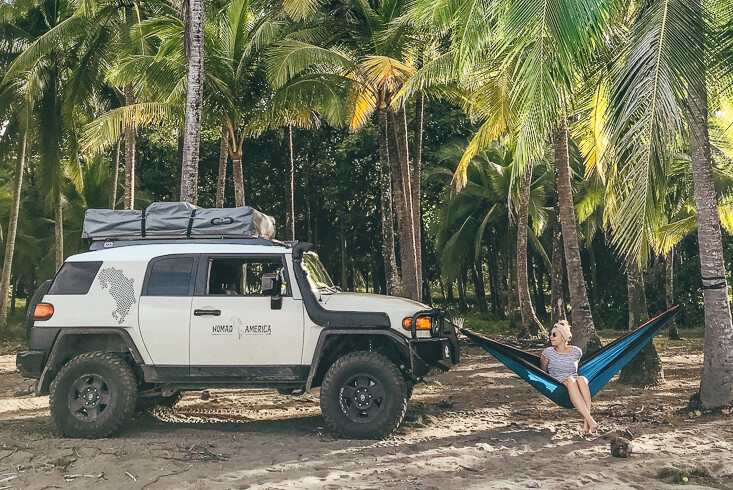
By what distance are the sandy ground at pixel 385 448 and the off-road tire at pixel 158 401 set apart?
0.13 meters

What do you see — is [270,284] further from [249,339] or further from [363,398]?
[363,398]

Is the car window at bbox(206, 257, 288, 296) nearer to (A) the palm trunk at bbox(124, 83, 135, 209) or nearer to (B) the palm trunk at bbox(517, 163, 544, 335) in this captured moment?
(A) the palm trunk at bbox(124, 83, 135, 209)

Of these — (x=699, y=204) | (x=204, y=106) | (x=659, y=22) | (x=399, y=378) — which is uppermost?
(x=204, y=106)

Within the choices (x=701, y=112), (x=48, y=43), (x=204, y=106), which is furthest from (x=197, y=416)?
(x=48, y=43)

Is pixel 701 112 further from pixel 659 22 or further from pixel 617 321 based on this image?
pixel 617 321

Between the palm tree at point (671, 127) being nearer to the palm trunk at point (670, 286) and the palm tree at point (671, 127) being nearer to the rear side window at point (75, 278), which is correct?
the rear side window at point (75, 278)

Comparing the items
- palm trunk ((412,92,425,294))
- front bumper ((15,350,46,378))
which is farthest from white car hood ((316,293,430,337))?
palm trunk ((412,92,425,294))

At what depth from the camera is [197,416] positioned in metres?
8.44

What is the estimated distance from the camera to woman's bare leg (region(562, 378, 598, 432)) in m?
7.12

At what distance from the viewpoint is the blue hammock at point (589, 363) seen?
23.7ft

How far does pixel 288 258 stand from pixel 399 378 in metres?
1.77

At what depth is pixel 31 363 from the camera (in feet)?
23.3

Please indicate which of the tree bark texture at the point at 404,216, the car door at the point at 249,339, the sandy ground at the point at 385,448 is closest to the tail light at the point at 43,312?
the sandy ground at the point at 385,448

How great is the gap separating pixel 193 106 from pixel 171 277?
15.8ft
